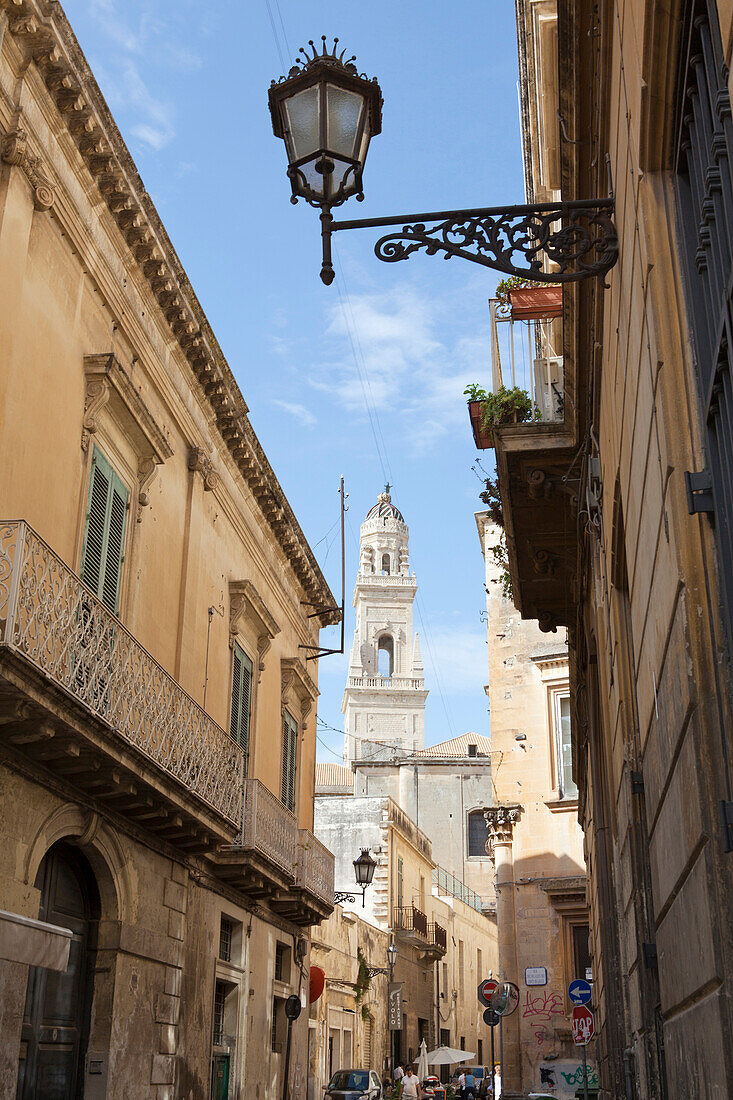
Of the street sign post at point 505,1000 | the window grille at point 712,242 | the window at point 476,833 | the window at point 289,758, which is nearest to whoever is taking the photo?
the window grille at point 712,242

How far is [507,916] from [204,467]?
12829 mm

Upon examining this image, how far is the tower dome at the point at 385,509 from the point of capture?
3620 inches

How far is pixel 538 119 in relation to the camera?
1305cm

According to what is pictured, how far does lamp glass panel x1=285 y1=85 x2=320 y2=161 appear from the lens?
5.41 metres

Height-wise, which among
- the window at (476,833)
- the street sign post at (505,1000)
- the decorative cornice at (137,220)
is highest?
the window at (476,833)

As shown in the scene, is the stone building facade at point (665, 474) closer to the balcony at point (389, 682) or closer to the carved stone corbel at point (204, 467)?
the carved stone corbel at point (204, 467)

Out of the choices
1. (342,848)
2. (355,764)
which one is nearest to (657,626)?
(342,848)

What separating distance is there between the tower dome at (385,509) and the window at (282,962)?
7323 cm

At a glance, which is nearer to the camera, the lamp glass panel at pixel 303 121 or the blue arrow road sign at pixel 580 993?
the lamp glass panel at pixel 303 121

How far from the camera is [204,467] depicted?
14797mm

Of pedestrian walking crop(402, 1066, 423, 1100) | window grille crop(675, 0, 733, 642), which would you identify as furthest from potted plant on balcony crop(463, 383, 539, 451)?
pedestrian walking crop(402, 1066, 423, 1100)

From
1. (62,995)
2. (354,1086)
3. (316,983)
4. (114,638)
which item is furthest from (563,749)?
(114,638)

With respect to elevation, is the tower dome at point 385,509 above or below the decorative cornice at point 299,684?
above

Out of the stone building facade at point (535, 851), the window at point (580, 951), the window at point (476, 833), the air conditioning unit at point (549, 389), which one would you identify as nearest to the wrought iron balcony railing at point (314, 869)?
the stone building facade at point (535, 851)
